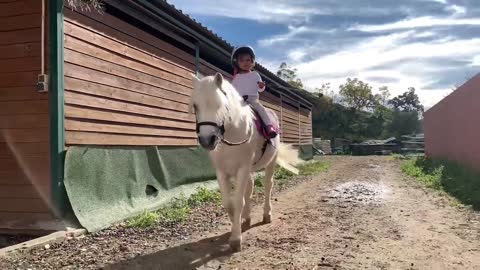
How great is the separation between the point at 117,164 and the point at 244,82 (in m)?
2.42

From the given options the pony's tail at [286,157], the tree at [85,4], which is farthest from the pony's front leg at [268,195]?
the tree at [85,4]

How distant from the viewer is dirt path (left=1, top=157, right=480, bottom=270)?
14.2 feet

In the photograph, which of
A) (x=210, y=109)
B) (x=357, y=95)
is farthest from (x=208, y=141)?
(x=357, y=95)

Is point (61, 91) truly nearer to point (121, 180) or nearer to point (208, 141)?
point (121, 180)

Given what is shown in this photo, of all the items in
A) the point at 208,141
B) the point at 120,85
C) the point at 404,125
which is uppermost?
the point at 404,125

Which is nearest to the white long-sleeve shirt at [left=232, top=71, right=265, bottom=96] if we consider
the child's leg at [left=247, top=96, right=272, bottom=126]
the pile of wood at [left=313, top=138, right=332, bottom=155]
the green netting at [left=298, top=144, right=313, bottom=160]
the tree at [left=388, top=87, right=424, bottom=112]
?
the child's leg at [left=247, top=96, right=272, bottom=126]

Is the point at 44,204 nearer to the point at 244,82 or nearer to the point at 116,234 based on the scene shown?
the point at 116,234

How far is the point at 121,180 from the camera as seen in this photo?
680cm

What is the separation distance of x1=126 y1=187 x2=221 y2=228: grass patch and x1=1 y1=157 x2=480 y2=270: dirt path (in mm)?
573

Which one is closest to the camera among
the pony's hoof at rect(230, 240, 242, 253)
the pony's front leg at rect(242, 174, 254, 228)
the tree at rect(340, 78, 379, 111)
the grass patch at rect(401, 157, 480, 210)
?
the pony's hoof at rect(230, 240, 242, 253)

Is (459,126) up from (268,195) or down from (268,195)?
up

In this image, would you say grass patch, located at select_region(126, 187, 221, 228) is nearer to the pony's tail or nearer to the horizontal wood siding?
the horizontal wood siding

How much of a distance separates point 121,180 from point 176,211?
0.97m

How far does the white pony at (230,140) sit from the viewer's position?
4.07 metres
